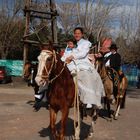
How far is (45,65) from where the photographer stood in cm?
794

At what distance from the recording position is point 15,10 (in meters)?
44.2

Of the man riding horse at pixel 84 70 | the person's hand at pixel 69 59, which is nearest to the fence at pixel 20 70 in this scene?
the man riding horse at pixel 84 70

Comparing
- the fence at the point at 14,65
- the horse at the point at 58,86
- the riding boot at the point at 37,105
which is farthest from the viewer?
the fence at the point at 14,65

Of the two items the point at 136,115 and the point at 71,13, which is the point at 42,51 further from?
the point at 71,13

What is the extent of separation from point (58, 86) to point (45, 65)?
31.2 inches

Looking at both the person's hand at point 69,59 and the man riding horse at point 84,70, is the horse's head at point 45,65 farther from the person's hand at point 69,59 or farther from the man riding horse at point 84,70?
the man riding horse at point 84,70

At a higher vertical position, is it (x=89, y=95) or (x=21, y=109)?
(x=89, y=95)

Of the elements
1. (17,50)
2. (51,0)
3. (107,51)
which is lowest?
(17,50)

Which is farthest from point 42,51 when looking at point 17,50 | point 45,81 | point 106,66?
point 17,50

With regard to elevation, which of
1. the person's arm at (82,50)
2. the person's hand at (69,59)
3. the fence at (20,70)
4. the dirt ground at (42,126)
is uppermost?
the person's arm at (82,50)

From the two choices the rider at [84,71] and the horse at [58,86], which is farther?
the rider at [84,71]

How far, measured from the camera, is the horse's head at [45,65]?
7797 mm

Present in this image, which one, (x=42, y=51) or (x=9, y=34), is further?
(x=9, y=34)

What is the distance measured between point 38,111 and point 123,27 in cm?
4118
